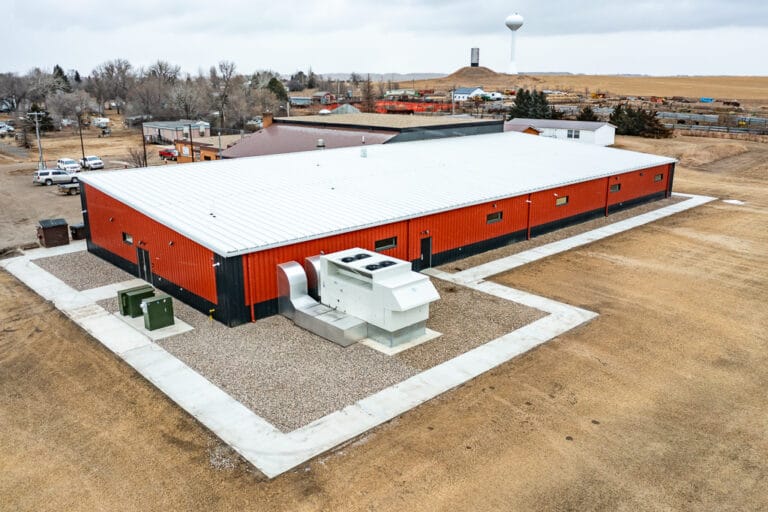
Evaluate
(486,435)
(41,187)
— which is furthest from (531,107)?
(486,435)

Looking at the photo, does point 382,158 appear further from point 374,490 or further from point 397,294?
point 374,490

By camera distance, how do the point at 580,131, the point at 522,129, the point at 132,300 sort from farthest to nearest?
the point at 580,131 < the point at 522,129 < the point at 132,300

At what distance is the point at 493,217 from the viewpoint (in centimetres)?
2870

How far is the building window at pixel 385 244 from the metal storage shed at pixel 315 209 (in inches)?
2.0

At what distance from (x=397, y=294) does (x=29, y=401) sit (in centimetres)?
1018

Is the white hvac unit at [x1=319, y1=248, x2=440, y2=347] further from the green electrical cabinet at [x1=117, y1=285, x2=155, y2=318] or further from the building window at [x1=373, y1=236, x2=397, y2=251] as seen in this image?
the green electrical cabinet at [x1=117, y1=285, x2=155, y2=318]

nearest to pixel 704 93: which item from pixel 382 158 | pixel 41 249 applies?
pixel 382 158

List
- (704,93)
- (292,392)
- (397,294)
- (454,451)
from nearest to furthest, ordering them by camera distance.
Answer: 1. (454,451)
2. (292,392)
3. (397,294)
4. (704,93)

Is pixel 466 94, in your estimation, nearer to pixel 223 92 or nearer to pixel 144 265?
pixel 223 92

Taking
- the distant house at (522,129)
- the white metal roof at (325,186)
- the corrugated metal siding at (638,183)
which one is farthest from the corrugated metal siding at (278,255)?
the distant house at (522,129)

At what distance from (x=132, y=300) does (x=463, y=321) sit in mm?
11214

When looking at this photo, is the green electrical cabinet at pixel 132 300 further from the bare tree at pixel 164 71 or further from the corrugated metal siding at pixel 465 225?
the bare tree at pixel 164 71

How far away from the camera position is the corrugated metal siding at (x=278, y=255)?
19.8 meters

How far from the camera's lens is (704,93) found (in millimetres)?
177625
